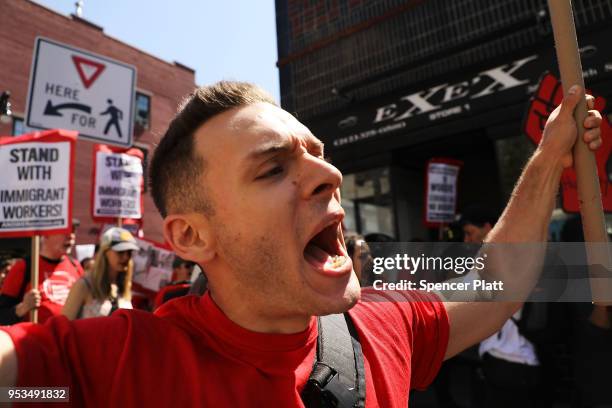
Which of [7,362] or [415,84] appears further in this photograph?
[415,84]

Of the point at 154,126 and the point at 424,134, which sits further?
the point at 154,126

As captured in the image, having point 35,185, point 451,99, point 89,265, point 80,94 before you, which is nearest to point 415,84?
point 451,99

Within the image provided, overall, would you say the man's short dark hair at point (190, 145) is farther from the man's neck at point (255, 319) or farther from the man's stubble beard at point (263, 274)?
the man's neck at point (255, 319)

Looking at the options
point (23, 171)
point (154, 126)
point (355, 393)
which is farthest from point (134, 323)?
point (154, 126)

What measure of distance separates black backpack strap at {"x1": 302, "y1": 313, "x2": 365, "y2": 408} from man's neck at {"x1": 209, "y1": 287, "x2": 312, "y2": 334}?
11cm

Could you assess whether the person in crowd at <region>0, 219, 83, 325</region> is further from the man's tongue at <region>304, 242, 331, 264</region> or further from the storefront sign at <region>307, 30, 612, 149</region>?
the storefront sign at <region>307, 30, 612, 149</region>

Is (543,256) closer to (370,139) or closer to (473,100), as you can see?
(473,100)

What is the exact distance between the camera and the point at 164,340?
1.16 m

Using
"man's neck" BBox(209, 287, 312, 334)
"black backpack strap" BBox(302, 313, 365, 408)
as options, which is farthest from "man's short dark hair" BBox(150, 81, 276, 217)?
"black backpack strap" BBox(302, 313, 365, 408)

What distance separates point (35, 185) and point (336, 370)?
12.9ft

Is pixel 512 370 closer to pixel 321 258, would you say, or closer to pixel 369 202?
pixel 321 258

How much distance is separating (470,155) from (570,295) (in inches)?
274

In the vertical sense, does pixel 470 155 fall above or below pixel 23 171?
above

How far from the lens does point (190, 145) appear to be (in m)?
1.38
